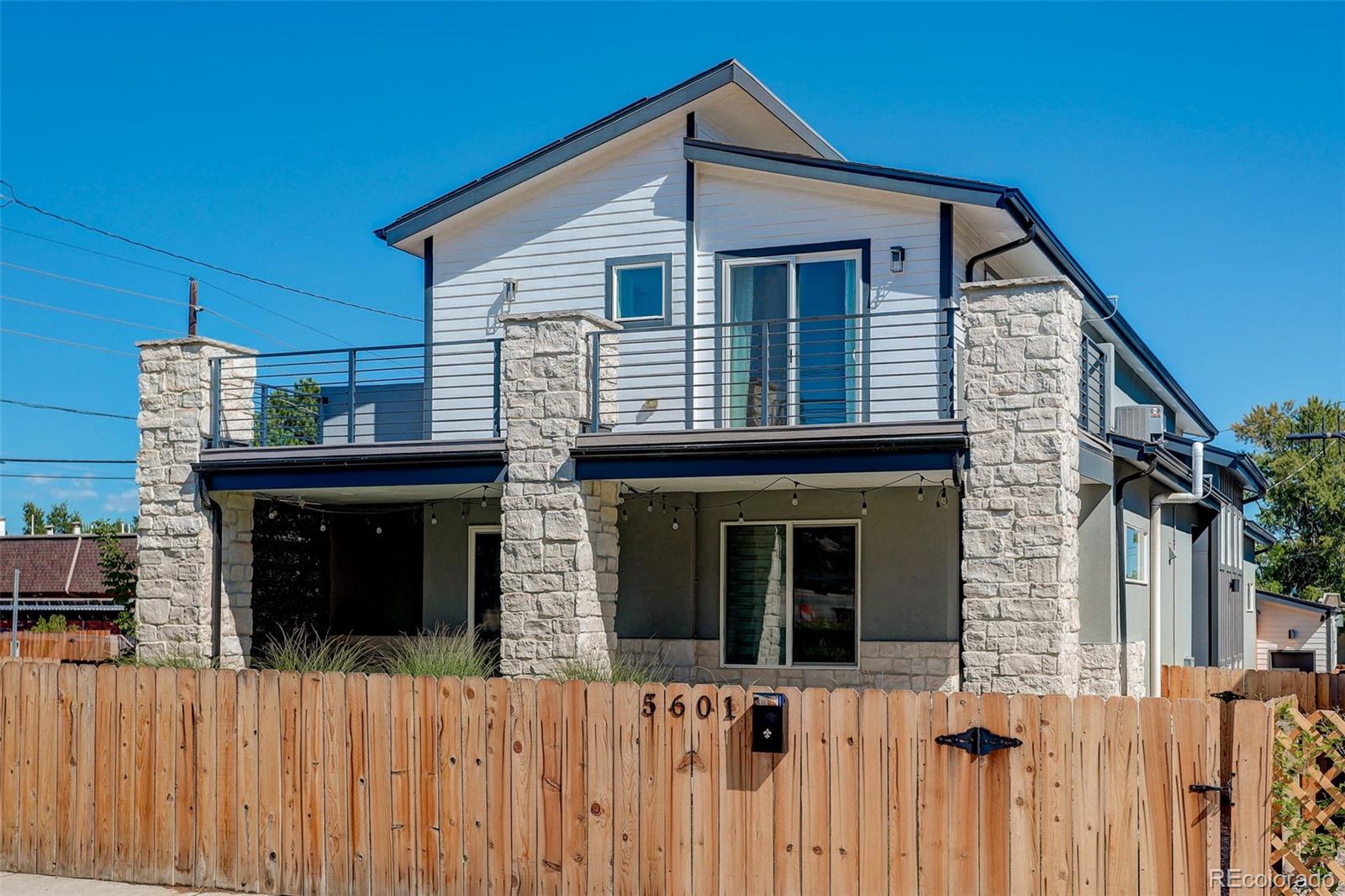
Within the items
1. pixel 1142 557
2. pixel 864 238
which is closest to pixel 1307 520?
pixel 1142 557

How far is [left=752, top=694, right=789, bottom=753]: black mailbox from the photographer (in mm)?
8859

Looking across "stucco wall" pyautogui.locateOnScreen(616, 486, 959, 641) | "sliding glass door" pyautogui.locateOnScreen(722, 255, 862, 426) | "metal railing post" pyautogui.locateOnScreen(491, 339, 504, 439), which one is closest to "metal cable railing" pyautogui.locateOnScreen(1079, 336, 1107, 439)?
"stucco wall" pyautogui.locateOnScreen(616, 486, 959, 641)

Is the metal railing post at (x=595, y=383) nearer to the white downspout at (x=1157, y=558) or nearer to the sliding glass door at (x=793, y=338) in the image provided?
the sliding glass door at (x=793, y=338)

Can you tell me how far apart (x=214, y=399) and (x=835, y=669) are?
811cm

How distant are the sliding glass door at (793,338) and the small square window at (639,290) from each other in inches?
33.9

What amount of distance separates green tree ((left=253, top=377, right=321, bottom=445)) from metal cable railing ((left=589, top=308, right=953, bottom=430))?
3.96 meters

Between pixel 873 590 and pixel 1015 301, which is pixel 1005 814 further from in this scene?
pixel 873 590

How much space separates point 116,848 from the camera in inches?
411

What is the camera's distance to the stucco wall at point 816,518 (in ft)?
51.3

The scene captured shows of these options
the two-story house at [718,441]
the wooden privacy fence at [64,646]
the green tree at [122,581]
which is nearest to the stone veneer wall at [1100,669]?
the two-story house at [718,441]

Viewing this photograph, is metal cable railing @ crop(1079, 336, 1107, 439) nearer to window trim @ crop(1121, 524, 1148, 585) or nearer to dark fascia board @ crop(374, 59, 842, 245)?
window trim @ crop(1121, 524, 1148, 585)

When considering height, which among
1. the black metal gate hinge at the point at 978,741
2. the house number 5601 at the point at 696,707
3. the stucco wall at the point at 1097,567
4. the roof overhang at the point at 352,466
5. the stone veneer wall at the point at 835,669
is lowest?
the stone veneer wall at the point at 835,669

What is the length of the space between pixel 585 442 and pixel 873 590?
12.8ft

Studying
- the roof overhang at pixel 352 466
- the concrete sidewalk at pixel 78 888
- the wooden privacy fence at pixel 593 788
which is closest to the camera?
the wooden privacy fence at pixel 593 788
